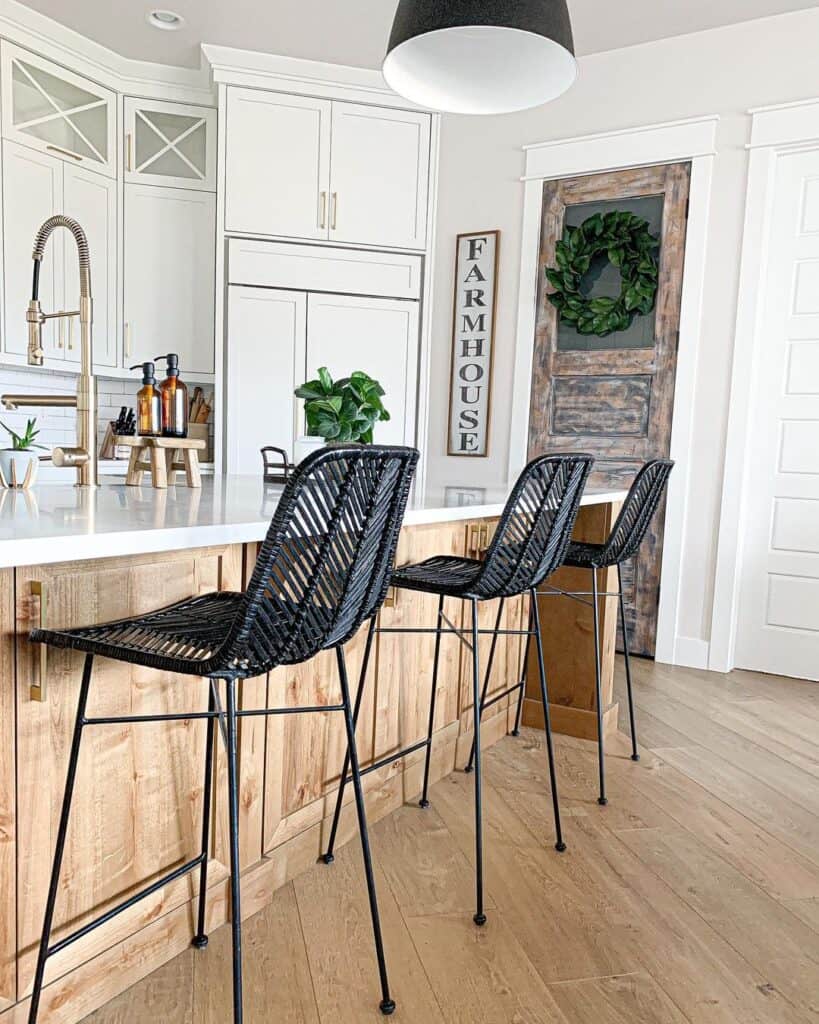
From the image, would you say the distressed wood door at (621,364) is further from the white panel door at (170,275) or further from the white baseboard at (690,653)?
the white panel door at (170,275)

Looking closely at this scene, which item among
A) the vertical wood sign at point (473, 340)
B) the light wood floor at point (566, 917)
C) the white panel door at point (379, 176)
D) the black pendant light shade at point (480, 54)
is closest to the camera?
the light wood floor at point (566, 917)

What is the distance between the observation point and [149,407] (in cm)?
204

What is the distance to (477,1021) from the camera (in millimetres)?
1456

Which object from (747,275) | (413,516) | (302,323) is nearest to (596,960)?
(413,516)

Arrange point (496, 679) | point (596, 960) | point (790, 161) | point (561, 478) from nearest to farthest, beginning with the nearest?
point (596, 960), point (561, 478), point (496, 679), point (790, 161)

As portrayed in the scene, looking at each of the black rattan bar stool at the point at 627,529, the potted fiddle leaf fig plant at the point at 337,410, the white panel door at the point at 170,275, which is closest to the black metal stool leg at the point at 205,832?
the potted fiddle leaf fig plant at the point at 337,410

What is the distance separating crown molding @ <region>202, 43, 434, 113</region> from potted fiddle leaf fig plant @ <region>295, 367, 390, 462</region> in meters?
2.41

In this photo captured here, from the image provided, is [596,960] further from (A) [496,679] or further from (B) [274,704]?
(A) [496,679]

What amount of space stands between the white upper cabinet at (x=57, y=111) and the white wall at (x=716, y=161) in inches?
70.0

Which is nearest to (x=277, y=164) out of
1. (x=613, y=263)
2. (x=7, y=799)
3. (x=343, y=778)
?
(x=613, y=263)

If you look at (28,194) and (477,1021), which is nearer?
(477,1021)

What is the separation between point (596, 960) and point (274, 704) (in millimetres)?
837

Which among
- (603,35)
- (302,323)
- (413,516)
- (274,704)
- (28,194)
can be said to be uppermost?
(603,35)

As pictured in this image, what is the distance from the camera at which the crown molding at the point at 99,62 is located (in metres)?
3.73
